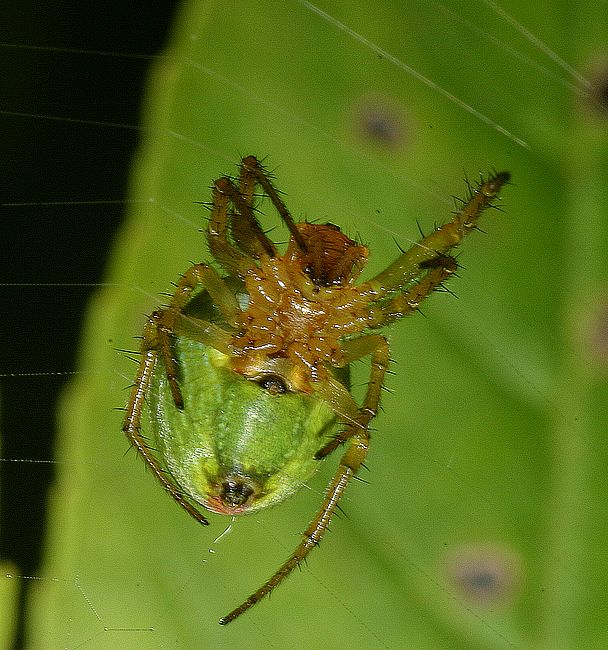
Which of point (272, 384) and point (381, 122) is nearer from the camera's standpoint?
point (272, 384)

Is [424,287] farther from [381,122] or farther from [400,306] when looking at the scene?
[381,122]

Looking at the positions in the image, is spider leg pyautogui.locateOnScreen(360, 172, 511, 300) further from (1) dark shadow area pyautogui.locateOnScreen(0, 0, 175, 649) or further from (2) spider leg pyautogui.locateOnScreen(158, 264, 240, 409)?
(1) dark shadow area pyautogui.locateOnScreen(0, 0, 175, 649)

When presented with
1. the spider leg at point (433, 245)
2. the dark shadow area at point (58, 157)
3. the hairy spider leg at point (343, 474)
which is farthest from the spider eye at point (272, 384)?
the dark shadow area at point (58, 157)

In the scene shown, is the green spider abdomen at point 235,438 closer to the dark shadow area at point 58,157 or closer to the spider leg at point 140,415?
the spider leg at point 140,415

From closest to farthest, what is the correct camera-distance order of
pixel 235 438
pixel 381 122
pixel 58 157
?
pixel 235 438 < pixel 381 122 < pixel 58 157

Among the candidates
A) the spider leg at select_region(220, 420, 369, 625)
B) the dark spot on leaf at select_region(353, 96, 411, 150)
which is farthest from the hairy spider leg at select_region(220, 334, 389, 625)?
the dark spot on leaf at select_region(353, 96, 411, 150)

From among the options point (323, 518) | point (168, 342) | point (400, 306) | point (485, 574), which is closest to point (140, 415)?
point (168, 342)

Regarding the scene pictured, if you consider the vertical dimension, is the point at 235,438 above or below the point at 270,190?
below

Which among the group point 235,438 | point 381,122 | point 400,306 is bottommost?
point 235,438
